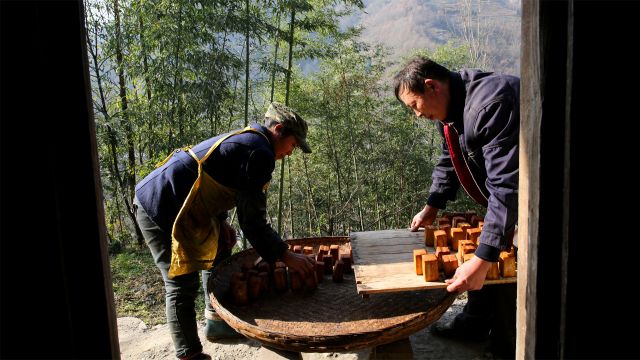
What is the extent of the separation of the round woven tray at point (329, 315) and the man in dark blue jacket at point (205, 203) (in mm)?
191

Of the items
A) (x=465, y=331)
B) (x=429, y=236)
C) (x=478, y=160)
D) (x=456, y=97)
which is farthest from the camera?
(x=465, y=331)

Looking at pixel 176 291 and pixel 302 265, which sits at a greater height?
pixel 302 265

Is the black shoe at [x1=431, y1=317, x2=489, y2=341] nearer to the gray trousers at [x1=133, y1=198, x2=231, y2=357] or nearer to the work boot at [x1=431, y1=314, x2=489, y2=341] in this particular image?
the work boot at [x1=431, y1=314, x2=489, y2=341]

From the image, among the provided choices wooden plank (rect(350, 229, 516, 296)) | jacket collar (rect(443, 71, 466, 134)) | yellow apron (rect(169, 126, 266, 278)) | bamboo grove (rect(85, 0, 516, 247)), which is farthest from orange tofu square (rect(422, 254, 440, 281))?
bamboo grove (rect(85, 0, 516, 247))

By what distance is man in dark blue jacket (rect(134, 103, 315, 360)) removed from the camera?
2.69 m

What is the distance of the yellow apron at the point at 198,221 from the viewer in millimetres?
2838

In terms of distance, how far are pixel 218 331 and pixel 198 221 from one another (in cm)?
123

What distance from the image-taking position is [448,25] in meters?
18.9

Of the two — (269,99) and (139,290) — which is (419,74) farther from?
(269,99)

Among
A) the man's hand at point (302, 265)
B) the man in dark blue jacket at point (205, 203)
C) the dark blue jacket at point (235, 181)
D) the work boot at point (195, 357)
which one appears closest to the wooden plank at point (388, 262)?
the man's hand at point (302, 265)

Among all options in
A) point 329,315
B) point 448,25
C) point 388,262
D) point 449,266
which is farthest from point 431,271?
point 448,25
